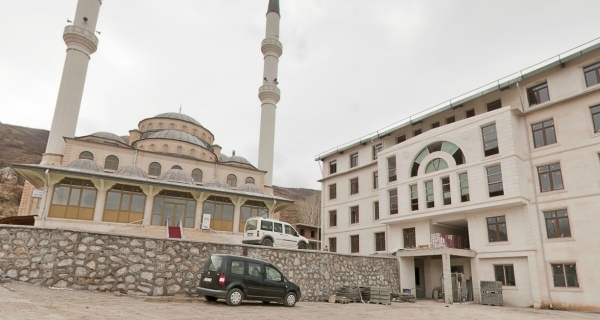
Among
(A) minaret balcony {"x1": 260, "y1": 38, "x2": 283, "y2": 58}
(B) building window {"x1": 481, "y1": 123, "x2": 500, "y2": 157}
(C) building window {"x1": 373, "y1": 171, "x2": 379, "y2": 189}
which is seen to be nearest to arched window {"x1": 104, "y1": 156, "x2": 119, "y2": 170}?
(C) building window {"x1": 373, "y1": 171, "x2": 379, "y2": 189}

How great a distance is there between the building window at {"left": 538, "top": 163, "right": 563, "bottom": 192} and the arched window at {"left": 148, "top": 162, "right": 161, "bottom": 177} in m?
31.3

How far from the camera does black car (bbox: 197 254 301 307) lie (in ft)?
36.3

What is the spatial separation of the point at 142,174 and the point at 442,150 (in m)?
22.3

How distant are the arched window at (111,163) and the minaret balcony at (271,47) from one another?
2478cm

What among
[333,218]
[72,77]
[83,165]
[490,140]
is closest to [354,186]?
[333,218]

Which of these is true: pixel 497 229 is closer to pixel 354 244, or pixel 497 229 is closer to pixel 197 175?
pixel 354 244

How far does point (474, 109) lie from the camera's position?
2503 cm

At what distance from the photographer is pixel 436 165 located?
24.8 meters

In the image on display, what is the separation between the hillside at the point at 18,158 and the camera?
160 ft

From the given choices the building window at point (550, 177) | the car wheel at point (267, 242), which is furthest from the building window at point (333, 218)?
the building window at point (550, 177)

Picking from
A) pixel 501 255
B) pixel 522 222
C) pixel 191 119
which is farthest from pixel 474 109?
pixel 191 119

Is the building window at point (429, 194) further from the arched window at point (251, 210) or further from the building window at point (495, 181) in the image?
the arched window at point (251, 210)

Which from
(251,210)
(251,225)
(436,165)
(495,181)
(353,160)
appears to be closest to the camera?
(251,225)

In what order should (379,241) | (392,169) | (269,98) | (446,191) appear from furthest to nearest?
(269,98), (379,241), (392,169), (446,191)
